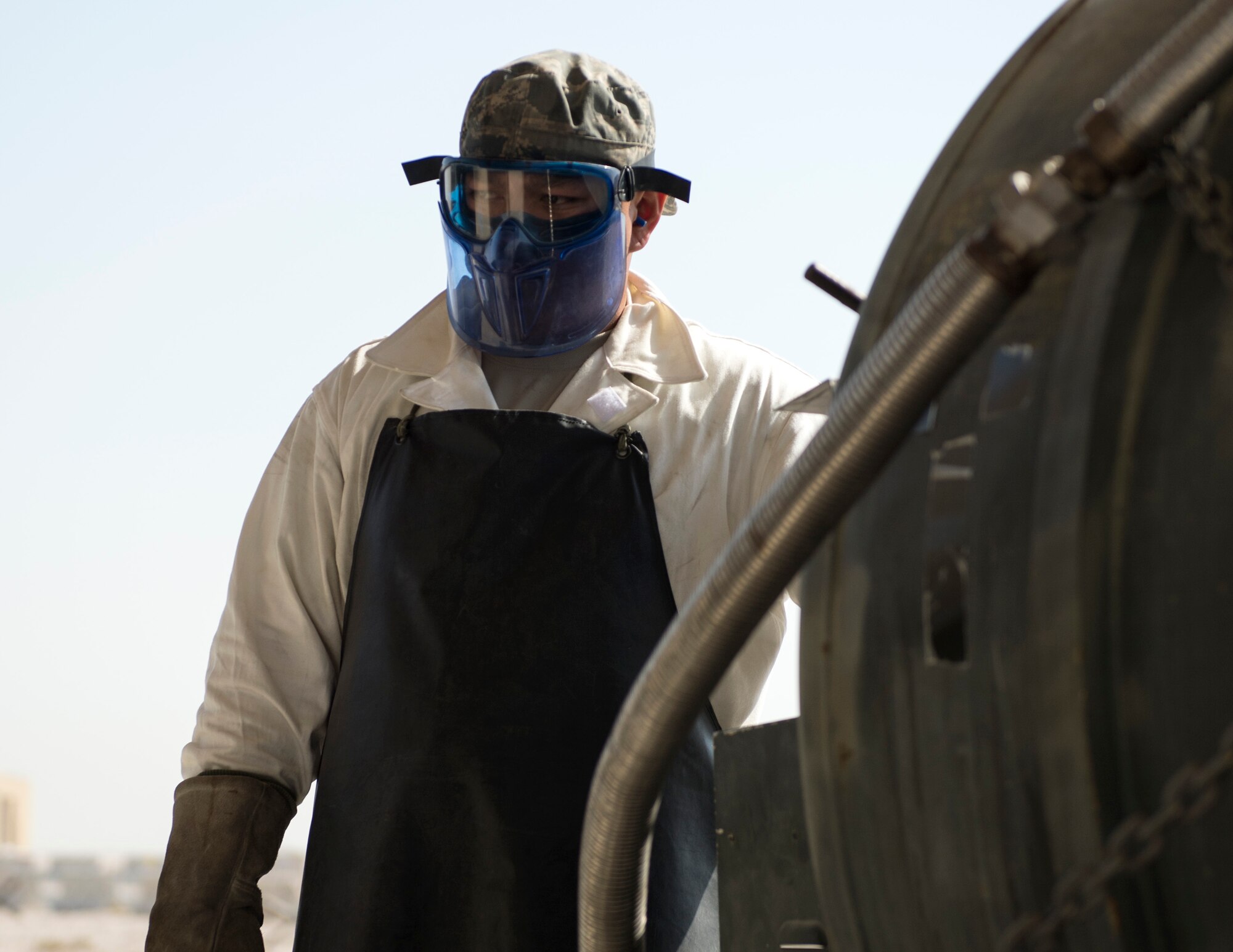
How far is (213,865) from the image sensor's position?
168 centimetres

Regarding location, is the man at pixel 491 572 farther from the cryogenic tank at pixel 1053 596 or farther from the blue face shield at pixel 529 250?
the cryogenic tank at pixel 1053 596

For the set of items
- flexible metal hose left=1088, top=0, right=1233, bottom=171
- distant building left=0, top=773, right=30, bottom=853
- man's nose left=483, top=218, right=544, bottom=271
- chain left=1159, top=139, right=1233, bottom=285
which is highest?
distant building left=0, top=773, right=30, bottom=853

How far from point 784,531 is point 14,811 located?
11620 millimetres

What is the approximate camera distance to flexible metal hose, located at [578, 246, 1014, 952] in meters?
0.64

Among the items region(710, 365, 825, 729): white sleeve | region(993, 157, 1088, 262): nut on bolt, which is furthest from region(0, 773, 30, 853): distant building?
region(993, 157, 1088, 262): nut on bolt

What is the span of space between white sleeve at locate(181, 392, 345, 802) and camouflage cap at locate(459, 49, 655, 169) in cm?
45

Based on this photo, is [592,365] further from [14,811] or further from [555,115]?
[14,811]

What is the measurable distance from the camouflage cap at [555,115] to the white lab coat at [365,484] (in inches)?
10.1

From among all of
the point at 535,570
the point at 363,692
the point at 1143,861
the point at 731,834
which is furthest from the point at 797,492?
the point at 363,692

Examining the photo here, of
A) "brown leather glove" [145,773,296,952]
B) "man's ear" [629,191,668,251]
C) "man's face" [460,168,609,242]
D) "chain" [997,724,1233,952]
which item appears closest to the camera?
"chain" [997,724,1233,952]

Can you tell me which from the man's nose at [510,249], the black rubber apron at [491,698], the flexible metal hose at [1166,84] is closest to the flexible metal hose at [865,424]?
the flexible metal hose at [1166,84]

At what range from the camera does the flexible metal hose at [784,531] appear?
2.08 feet

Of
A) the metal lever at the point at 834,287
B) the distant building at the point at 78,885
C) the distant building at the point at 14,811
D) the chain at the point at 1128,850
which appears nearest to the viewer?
the chain at the point at 1128,850

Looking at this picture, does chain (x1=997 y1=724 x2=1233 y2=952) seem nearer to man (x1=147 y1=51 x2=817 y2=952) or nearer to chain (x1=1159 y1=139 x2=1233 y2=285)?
chain (x1=1159 y1=139 x2=1233 y2=285)
